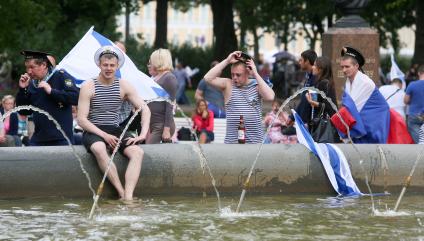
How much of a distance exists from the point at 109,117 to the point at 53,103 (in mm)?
629

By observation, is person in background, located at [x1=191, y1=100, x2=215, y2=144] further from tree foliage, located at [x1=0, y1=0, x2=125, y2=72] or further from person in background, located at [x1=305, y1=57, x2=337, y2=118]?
tree foliage, located at [x1=0, y1=0, x2=125, y2=72]

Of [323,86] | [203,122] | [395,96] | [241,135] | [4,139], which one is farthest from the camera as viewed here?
[395,96]

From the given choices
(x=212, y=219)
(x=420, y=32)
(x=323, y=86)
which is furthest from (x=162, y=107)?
(x=420, y=32)

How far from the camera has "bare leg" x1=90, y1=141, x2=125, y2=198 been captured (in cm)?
1080

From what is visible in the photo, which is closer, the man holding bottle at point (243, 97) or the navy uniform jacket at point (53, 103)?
the navy uniform jacket at point (53, 103)

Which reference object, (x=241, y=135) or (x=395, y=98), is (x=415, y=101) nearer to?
(x=395, y=98)

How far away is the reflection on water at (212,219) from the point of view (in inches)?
357

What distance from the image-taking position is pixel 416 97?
18594 millimetres

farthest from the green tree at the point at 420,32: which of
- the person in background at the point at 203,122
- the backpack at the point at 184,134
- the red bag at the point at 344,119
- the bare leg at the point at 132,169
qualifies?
the bare leg at the point at 132,169

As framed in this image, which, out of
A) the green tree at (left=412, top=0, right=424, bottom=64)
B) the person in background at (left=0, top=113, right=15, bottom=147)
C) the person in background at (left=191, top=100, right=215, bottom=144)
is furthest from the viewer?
the green tree at (left=412, top=0, right=424, bottom=64)

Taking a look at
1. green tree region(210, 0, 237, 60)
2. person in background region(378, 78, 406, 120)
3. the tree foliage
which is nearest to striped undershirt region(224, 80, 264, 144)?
person in background region(378, 78, 406, 120)

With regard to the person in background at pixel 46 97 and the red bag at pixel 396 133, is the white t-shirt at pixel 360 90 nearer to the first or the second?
the red bag at pixel 396 133

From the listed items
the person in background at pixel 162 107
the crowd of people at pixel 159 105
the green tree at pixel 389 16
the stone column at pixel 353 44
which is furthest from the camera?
the green tree at pixel 389 16

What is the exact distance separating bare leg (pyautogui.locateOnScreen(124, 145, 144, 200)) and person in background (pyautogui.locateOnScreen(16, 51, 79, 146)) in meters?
0.85
